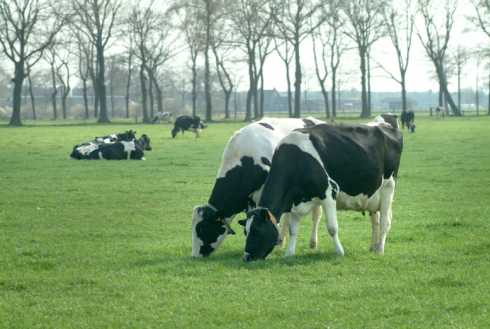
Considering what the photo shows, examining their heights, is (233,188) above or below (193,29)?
below

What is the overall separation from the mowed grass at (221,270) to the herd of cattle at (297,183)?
0.39 m

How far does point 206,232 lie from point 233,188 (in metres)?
0.81

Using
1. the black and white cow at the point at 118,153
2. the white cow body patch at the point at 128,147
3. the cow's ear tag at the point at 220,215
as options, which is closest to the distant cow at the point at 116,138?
the black and white cow at the point at 118,153

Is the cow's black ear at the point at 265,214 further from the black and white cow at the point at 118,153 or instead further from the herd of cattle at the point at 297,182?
the black and white cow at the point at 118,153

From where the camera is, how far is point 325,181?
8.67m

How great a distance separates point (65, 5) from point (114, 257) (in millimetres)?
56925

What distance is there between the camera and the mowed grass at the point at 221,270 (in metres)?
6.25

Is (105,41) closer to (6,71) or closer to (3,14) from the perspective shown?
(3,14)

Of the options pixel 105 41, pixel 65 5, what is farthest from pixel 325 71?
pixel 65 5

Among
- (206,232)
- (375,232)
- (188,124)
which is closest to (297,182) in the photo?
(206,232)

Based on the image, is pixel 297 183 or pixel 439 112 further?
pixel 439 112

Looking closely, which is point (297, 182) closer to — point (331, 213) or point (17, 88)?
point (331, 213)

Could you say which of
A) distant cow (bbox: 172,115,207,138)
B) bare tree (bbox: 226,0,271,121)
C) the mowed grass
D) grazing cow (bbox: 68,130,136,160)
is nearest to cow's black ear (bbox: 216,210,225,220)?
the mowed grass

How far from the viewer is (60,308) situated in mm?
6629
